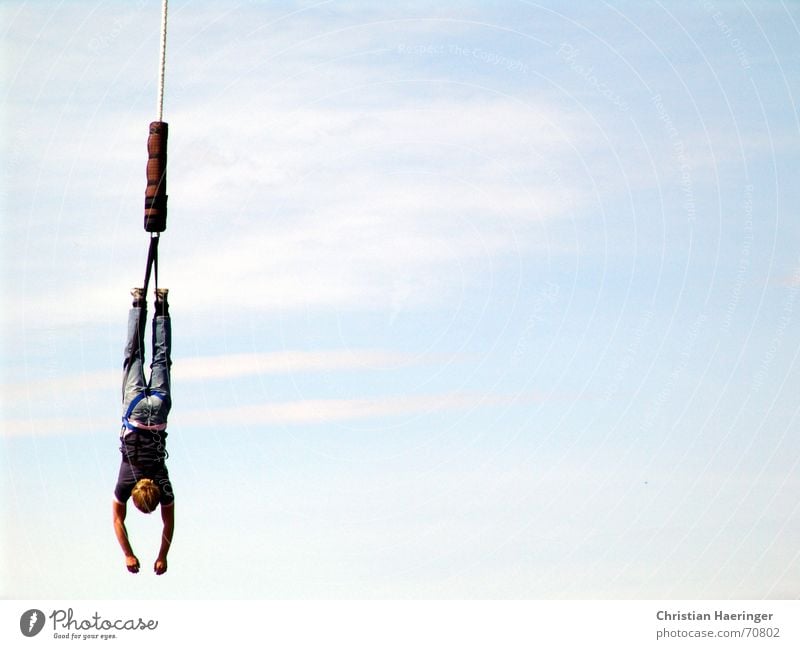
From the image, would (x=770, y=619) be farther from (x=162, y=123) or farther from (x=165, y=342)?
(x=162, y=123)

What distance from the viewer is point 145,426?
20.0 m

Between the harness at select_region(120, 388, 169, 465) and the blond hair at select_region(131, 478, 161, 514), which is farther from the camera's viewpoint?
the harness at select_region(120, 388, 169, 465)

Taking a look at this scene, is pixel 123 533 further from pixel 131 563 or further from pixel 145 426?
pixel 145 426

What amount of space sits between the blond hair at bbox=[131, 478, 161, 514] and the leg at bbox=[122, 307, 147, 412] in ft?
3.99

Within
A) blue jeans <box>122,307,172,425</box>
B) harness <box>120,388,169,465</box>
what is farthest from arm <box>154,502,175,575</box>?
blue jeans <box>122,307,172,425</box>

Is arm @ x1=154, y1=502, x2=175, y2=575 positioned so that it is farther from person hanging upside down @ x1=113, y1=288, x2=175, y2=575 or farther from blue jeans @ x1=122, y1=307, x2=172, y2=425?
blue jeans @ x1=122, y1=307, x2=172, y2=425

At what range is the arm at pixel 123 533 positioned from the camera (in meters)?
19.9

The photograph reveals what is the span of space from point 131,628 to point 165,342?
4946 mm

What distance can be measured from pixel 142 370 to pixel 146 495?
1955mm

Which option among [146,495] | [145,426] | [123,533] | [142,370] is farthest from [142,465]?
[142,370]

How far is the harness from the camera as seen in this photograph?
19969mm

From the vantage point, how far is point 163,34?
1939 centimetres

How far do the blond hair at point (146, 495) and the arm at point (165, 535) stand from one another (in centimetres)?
26

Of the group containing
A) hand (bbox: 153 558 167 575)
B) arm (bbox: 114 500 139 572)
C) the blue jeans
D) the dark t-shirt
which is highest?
the blue jeans
